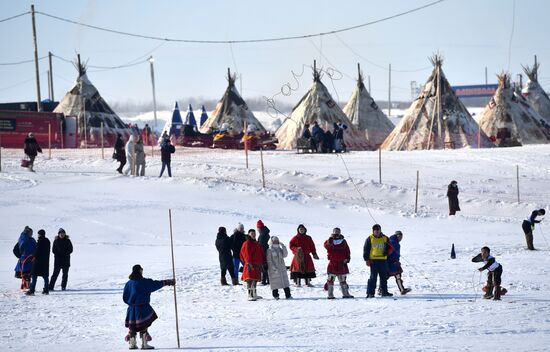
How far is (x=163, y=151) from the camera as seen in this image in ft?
102

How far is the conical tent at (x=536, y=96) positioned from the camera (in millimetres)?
61469

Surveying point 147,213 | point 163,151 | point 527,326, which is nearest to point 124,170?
point 163,151

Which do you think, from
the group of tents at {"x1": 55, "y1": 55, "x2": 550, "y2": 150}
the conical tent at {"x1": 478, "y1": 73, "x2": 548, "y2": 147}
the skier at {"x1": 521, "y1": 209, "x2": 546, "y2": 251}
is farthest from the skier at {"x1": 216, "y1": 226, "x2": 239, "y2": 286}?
the conical tent at {"x1": 478, "y1": 73, "x2": 548, "y2": 147}

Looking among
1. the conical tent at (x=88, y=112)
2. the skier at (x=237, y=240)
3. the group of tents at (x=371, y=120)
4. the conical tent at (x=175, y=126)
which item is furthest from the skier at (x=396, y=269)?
the conical tent at (x=175, y=126)

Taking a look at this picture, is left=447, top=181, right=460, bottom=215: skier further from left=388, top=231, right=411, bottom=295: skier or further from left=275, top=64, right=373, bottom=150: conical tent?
left=275, top=64, right=373, bottom=150: conical tent

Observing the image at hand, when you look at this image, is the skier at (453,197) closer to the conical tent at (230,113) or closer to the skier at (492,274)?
the skier at (492,274)

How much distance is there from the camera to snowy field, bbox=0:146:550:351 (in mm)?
12766

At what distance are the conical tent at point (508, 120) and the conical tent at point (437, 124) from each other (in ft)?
13.6

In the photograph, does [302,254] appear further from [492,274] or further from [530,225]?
[530,225]

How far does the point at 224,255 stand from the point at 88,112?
123 ft

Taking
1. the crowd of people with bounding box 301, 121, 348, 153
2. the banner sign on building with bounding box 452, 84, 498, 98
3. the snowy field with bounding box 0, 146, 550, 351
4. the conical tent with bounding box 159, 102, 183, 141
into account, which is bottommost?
the snowy field with bounding box 0, 146, 550, 351

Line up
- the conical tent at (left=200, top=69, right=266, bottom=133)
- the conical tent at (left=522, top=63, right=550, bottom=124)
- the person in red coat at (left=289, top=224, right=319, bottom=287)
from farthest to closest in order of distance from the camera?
the conical tent at (left=522, top=63, right=550, bottom=124), the conical tent at (left=200, top=69, right=266, bottom=133), the person in red coat at (left=289, top=224, right=319, bottom=287)

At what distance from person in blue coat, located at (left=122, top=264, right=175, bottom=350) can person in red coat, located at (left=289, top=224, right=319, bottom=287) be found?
Result: 4228 millimetres

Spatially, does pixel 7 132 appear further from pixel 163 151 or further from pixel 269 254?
pixel 269 254
